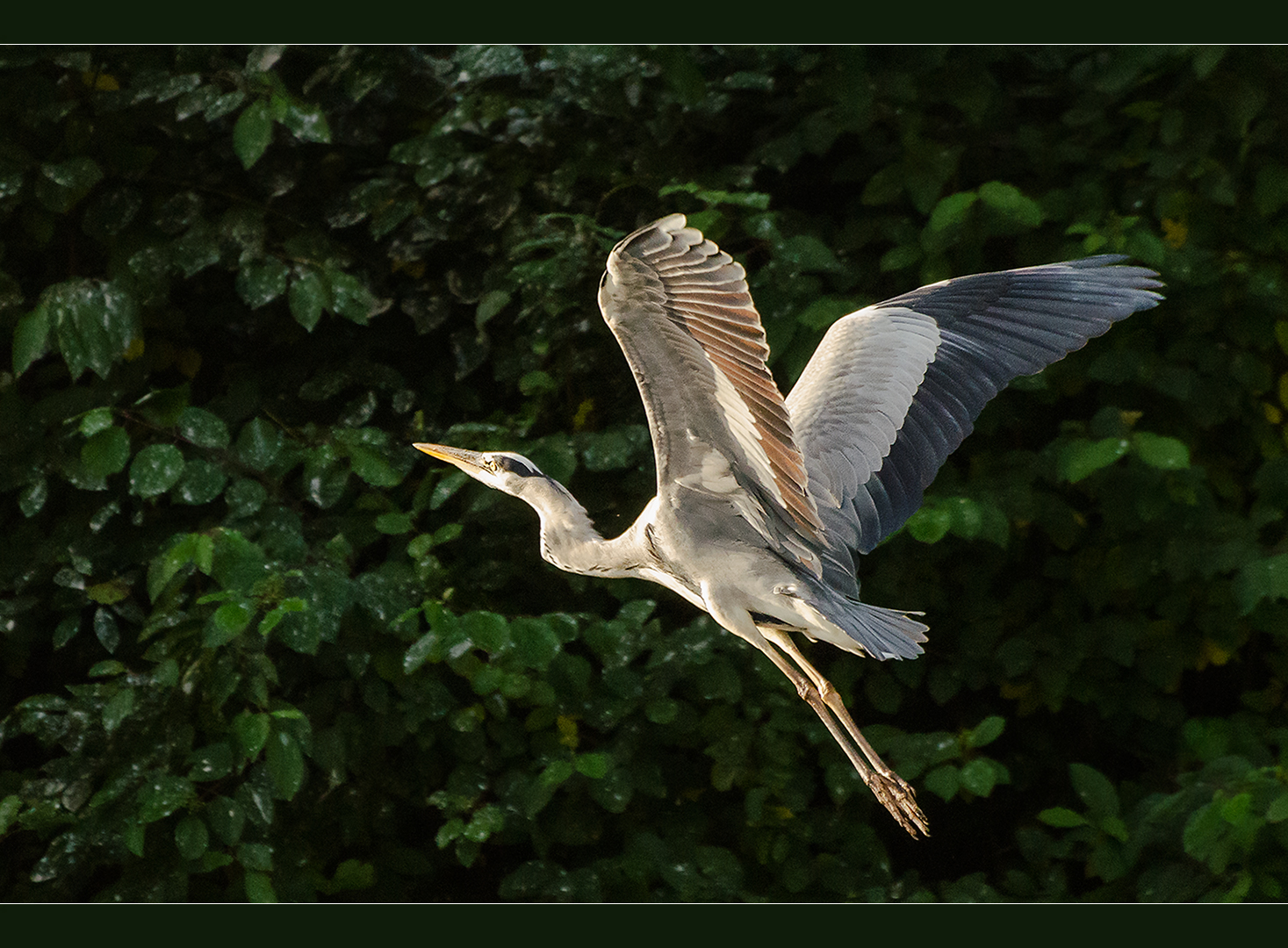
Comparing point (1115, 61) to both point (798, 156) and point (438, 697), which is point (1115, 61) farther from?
point (438, 697)

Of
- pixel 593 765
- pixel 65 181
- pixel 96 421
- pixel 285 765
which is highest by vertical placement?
pixel 65 181

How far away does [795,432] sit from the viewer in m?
1.69

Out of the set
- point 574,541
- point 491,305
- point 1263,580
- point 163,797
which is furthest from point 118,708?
point 1263,580

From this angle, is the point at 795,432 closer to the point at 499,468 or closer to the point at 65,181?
the point at 499,468

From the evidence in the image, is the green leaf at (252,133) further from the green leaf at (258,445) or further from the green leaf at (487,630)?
the green leaf at (487,630)

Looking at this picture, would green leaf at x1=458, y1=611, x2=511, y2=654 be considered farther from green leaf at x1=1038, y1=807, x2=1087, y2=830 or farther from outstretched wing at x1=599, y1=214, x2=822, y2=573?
green leaf at x1=1038, y1=807, x2=1087, y2=830

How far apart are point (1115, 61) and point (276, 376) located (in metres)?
1.64

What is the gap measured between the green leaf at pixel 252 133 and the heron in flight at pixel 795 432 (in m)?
0.93

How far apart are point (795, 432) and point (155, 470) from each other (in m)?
1.09

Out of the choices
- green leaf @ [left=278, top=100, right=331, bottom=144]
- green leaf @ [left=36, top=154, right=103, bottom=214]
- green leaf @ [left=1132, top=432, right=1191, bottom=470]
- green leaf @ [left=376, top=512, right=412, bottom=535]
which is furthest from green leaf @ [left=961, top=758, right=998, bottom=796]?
green leaf @ [left=36, top=154, right=103, bottom=214]

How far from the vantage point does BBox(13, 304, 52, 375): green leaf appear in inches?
89.7

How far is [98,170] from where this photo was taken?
2.55 metres

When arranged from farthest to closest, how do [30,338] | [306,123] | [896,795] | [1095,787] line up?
[1095,787]
[306,123]
[30,338]
[896,795]

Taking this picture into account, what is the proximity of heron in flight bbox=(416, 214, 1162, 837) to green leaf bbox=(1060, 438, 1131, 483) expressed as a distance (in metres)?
0.62
